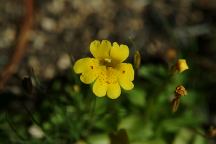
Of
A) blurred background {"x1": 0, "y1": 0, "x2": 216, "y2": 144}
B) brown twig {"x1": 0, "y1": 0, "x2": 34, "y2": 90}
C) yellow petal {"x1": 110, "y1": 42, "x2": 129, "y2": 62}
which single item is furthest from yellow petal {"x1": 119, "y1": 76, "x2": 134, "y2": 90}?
brown twig {"x1": 0, "y1": 0, "x2": 34, "y2": 90}

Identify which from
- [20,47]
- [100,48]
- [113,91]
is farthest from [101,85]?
[20,47]

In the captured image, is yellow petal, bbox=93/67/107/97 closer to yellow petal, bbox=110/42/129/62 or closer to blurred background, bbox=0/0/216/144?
yellow petal, bbox=110/42/129/62

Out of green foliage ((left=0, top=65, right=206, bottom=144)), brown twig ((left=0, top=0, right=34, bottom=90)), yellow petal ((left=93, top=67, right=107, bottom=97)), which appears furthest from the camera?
brown twig ((left=0, top=0, right=34, bottom=90))

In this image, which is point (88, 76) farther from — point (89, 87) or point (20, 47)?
point (20, 47)

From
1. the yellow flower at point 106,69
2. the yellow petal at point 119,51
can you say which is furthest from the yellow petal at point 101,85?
the yellow petal at point 119,51

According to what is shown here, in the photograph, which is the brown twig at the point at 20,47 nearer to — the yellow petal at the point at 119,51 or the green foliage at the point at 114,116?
the green foliage at the point at 114,116

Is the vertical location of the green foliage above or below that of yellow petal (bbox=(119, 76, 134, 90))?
below
